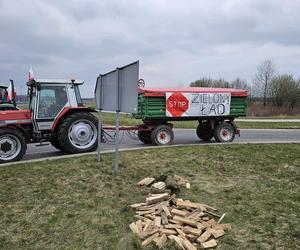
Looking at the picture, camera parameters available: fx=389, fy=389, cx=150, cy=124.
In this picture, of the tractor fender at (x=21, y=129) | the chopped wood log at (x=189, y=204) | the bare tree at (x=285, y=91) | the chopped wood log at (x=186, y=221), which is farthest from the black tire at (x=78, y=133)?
the bare tree at (x=285, y=91)

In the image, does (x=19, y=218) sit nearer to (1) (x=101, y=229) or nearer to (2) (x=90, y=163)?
(1) (x=101, y=229)

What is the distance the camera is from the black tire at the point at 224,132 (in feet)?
46.2

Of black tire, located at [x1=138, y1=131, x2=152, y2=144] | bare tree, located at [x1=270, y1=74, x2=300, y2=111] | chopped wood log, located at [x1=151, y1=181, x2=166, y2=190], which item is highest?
bare tree, located at [x1=270, y1=74, x2=300, y2=111]

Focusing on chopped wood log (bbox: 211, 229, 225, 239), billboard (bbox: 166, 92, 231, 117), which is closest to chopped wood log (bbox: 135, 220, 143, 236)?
chopped wood log (bbox: 211, 229, 225, 239)

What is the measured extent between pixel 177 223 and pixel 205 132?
9.65 meters

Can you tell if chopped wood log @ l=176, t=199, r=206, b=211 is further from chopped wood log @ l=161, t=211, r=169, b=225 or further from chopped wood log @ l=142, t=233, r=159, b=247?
chopped wood log @ l=142, t=233, r=159, b=247

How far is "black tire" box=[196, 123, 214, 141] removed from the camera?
14775 mm

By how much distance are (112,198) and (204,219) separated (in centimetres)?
182

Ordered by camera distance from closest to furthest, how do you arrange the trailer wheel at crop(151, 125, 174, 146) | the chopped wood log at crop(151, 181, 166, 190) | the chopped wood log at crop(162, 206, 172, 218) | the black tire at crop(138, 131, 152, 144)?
1. the chopped wood log at crop(162, 206, 172, 218)
2. the chopped wood log at crop(151, 181, 166, 190)
3. the trailer wheel at crop(151, 125, 174, 146)
4. the black tire at crop(138, 131, 152, 144)

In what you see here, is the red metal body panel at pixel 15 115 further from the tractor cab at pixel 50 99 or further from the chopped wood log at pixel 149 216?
the chopped wood log at pixel 149 216

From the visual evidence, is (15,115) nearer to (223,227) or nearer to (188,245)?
(223,227)

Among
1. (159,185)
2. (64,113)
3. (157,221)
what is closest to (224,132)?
(64,113)

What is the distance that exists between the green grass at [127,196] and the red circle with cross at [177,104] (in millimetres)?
2669

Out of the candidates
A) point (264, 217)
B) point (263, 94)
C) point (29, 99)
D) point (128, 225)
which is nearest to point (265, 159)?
point (264, 217)
